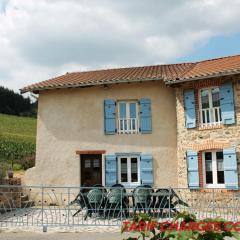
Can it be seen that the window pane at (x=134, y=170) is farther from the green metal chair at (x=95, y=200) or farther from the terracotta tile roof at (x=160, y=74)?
the green metal chair at (x=95, y=200)

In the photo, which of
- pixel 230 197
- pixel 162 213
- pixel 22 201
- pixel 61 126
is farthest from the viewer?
pixel 61 126

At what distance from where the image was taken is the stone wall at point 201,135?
46.2 ft

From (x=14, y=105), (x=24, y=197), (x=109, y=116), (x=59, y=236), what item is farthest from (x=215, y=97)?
(x=14, y=105)

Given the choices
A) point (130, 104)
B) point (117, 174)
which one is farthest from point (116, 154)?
point (130, 104)

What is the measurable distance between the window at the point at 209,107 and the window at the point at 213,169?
1196 mm

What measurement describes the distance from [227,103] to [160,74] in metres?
3.31

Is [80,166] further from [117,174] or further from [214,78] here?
[214,78]

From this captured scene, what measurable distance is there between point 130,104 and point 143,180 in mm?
3270

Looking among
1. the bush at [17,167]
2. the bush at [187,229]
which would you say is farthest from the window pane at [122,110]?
the bush at [187,229]

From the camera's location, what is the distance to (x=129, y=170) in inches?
635

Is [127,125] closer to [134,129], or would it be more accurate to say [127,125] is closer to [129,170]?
[134,129]

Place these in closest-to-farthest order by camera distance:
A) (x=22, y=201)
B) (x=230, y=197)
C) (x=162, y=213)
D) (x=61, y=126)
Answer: (x=162, y=213), (x=230, y=197), (x=22, y=201), (x=61, y=126)

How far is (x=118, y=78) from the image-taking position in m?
16.1

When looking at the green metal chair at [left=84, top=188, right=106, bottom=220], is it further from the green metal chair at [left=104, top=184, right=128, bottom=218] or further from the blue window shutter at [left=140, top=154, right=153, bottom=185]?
the blue window shutter at [left=140, top=154, right=153, bottom=185]
